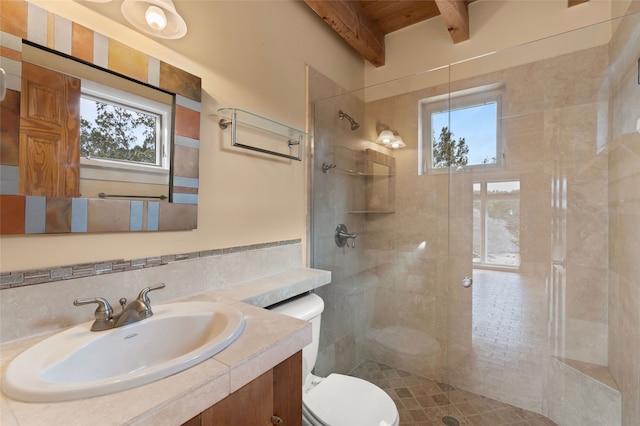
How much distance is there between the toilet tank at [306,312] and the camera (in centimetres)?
134

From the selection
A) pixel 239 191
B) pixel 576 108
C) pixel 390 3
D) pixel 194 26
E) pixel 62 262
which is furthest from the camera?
pixel 390 3

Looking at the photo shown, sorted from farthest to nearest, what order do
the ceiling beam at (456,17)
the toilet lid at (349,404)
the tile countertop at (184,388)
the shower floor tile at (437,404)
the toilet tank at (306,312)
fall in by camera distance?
the ceiling beam at (456,17) < the shower floor tile at (437,404) < the toilet tank at (306,312) < the toilet lid at (349,404) < the tile countertop at (184,388)

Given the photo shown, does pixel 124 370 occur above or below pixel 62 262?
below

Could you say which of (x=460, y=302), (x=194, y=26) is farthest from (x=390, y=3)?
(x=460, y=302)

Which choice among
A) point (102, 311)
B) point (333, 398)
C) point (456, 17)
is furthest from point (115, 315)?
point (456, 17)

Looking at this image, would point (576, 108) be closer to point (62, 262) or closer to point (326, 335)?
point (326, 335)

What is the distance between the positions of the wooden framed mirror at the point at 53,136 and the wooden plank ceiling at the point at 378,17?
4.14 feet

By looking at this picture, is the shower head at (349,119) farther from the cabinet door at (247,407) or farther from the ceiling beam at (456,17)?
the cabinet door at (247,407)

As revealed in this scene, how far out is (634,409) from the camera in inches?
51.1

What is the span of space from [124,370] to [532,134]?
227 cm

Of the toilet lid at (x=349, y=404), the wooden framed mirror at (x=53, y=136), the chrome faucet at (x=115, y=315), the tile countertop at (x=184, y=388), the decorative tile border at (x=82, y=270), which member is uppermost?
the wooden framed mirror at (x=53, y=136)

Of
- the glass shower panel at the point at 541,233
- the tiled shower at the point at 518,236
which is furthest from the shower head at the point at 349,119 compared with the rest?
the glass shower panel at the point at 541,233

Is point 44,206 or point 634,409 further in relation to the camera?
point 634,409

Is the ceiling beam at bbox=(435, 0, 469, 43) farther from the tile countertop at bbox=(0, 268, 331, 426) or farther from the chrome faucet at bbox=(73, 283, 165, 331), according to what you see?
the chrome faucet at bbox=(73, 283, 165, 331)
